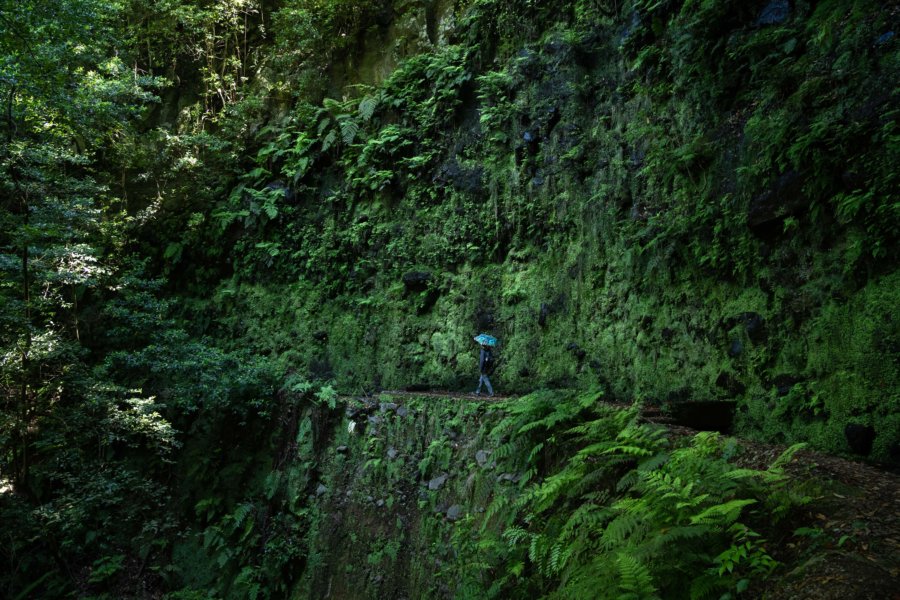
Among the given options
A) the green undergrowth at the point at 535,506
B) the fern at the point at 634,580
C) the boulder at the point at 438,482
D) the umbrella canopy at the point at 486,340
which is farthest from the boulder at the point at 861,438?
the umbrella canopy at the point at 486,340

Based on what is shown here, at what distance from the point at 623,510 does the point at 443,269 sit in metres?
8.23

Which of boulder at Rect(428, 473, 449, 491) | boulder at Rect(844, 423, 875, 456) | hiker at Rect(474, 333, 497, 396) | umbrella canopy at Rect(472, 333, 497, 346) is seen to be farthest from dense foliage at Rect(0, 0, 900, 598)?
umbrella canopy at Rect(472, 333, 497, 346)

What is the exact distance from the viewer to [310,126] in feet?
50.5

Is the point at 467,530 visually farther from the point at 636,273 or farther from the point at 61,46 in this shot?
the point at 61,46

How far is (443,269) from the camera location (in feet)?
38.1

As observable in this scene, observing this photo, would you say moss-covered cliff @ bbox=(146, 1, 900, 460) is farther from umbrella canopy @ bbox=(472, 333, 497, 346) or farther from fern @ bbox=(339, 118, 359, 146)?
umbrella canopy @ bbox=(472, 333, 497, 346)

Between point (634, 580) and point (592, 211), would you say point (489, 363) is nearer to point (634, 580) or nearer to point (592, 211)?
point (592, 211)

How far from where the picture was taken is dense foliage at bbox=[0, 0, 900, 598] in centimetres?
504

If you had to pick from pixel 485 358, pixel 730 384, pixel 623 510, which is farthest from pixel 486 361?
pixel 623 510

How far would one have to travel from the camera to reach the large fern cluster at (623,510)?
2.95 metres

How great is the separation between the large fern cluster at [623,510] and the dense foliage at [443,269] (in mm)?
32

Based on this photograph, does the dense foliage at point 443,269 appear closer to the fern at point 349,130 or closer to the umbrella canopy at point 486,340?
the fern at point 349,130

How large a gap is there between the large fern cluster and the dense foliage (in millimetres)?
32

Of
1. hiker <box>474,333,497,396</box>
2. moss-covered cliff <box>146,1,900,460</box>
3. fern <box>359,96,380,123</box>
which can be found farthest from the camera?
fern <box>359,96,380,123</box>
